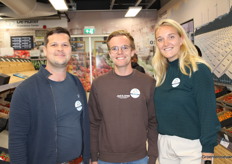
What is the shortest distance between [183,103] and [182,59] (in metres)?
0.36

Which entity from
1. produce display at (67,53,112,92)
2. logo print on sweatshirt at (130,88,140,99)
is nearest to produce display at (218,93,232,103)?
logo print on sweatshirt at (130,88,140,99)

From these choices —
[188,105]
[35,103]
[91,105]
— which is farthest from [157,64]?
[35,103]

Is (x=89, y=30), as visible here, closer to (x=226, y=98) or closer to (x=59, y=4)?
(x=59, y=4)

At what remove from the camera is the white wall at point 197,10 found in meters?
4.99

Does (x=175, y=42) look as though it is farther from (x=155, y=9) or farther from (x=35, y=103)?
(x=155, y=9)

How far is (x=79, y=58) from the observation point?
27.3 feet

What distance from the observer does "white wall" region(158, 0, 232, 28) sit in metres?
4.99

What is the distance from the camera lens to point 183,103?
1.75m

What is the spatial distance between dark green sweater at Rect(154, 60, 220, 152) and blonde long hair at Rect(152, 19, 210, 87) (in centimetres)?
5

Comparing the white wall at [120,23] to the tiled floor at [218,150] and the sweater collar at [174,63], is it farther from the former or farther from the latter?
the sweater collar at [174,63]

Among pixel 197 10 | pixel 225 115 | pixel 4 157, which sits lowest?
pixel 4 157

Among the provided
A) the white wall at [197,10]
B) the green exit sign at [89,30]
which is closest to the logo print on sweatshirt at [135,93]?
the white wall at [197,10]

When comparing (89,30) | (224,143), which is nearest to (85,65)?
(89,30)

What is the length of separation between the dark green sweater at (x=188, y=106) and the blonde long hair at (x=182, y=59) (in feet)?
0.17
